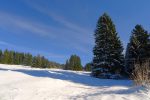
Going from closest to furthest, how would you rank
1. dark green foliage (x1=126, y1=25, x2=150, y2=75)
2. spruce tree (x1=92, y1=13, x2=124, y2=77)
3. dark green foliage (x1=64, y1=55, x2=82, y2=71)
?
dark green foliage (x1=126, y1=25, x2=150, y2=75) → spruce tree (x1=92, y1=13, x2=124, y2=77) → dark green foliage (x1=64, y1=55, x2=82, y2=71)

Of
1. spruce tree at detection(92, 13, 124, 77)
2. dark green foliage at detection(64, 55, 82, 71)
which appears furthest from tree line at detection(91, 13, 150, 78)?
dark green foliage at detection(64, 55, 82, 71)

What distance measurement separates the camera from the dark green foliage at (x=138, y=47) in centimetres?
2959

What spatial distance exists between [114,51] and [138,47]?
279 cm

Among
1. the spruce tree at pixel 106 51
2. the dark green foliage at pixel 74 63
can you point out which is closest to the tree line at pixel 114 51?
the spruce tree at pixel 106 51

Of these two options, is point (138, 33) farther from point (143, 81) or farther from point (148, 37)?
point (143, 81)

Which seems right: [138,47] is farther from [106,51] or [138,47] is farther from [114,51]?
[106,51]

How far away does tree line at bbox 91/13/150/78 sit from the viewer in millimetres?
29891

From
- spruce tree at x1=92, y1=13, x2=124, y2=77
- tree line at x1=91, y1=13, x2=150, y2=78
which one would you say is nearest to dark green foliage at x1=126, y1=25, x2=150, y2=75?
tree line at x1=91, y1=13, x2=150, y2=78

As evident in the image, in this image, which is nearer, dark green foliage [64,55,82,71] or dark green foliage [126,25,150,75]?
dark green foliage [126,25,150,75]

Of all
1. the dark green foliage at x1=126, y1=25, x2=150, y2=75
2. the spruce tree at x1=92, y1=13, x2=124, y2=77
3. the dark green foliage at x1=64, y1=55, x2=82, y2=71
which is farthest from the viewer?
the dark green foliage at x1=64, y1=55, x2=82, y2=71

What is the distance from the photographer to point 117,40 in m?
31.7

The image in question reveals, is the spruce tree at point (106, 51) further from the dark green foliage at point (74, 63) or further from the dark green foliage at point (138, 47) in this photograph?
the dark green foliage at point (74, 63)

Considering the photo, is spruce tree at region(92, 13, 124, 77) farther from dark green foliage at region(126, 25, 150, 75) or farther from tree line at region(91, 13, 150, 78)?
dark green foliage at region(126, 25, 150, 75)

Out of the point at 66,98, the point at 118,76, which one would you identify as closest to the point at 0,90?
the point at 66,98
